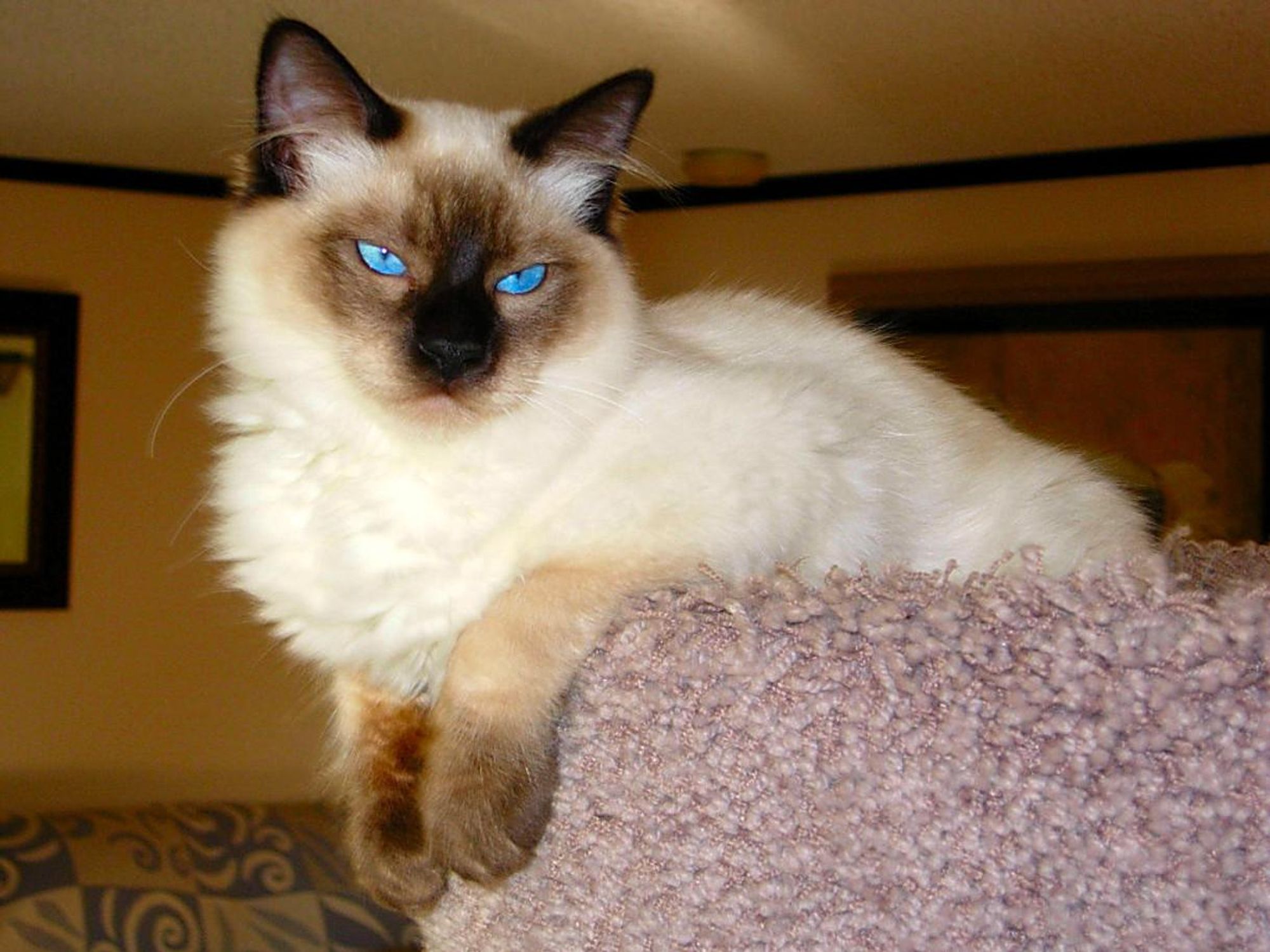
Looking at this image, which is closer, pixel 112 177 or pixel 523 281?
pixel 523 281

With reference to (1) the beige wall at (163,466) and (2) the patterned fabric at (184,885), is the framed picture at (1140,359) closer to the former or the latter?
(1) the beige wall at (163,466)

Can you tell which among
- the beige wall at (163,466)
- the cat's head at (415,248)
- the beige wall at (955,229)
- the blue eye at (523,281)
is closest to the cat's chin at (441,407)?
the cat's head at (415,248)

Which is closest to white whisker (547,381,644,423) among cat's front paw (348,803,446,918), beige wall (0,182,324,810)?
cat's front paw (348,803,446,918)

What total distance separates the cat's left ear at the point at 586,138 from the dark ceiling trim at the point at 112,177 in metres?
2.98

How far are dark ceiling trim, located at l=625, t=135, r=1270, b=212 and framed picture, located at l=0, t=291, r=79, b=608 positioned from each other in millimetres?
1878

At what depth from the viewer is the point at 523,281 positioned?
1.15 m

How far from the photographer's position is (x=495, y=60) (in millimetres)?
2916

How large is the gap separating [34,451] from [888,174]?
2793mm

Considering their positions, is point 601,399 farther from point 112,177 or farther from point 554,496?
point 112,177

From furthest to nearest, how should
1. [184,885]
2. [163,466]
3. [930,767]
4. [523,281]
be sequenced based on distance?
1. [163,466]
2. [184,885]
3. [523,281]
4. [930,767]

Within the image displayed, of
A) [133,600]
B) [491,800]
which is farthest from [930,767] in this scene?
[133,600]

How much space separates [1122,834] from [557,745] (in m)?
0.40

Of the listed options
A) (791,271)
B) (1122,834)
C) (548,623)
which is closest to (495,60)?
(791,271)

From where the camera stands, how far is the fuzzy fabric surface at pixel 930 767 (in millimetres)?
785
